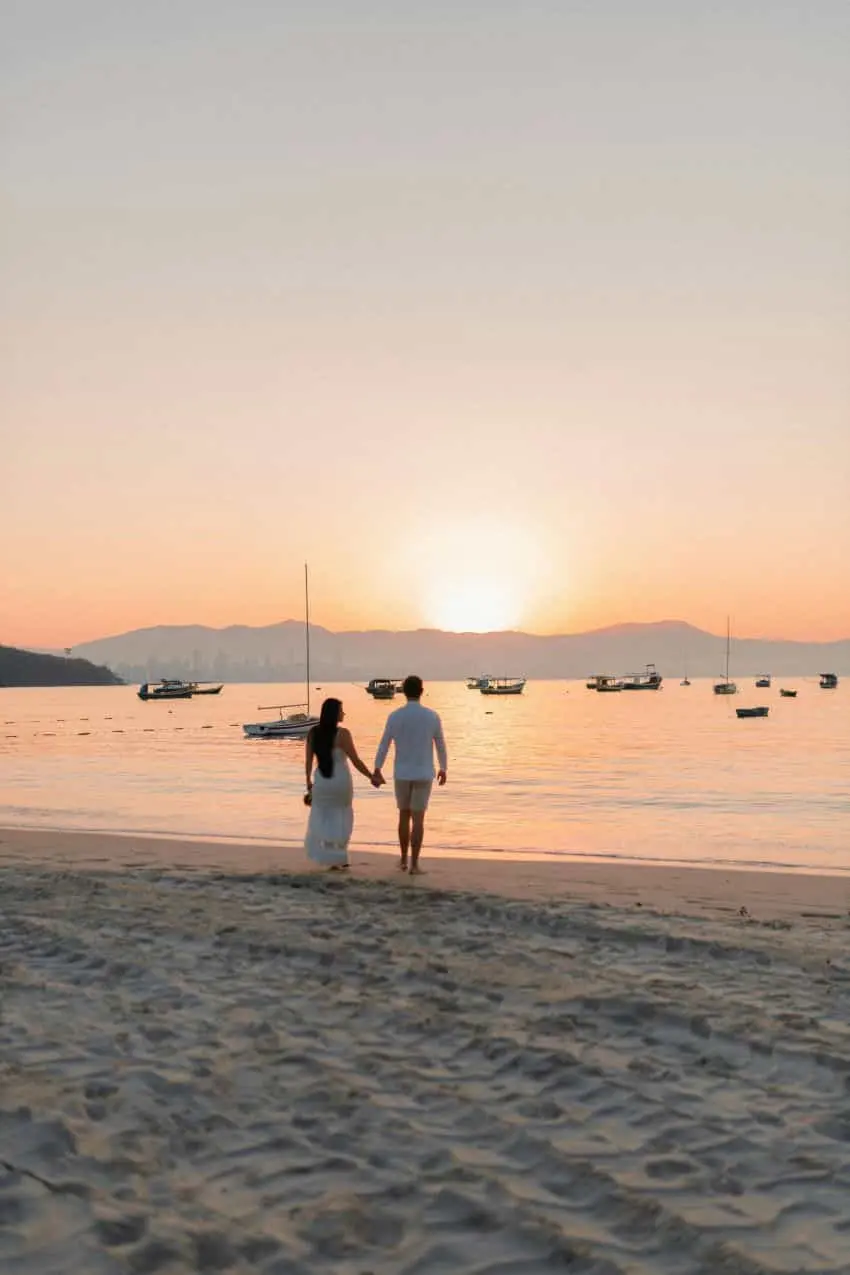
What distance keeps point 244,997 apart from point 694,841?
17282mm

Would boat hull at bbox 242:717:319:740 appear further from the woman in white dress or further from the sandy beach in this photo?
the sandy beach

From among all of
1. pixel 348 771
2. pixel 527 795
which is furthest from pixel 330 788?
pixel 527 795

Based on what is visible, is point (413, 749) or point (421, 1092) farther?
point (413, 749)

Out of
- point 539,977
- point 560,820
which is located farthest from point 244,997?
point 560,820

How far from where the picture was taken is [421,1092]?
237 inches

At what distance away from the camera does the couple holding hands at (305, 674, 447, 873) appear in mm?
13320

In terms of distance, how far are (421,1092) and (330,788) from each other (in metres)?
7.64

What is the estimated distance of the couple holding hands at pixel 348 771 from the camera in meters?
13.3

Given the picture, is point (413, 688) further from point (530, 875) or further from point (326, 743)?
point (530, 875)

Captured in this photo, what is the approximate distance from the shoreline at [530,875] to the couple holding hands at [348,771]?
0.50 meters

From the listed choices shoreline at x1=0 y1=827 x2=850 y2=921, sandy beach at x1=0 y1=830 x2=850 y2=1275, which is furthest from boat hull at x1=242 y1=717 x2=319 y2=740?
sandy beach at x1=0 y1=830 x2=850 y2=1275

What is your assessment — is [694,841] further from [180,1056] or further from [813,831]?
[180,1056]

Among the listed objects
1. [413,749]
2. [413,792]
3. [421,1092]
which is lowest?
[421,1092]

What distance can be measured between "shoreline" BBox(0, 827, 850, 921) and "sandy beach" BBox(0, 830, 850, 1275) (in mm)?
1397
